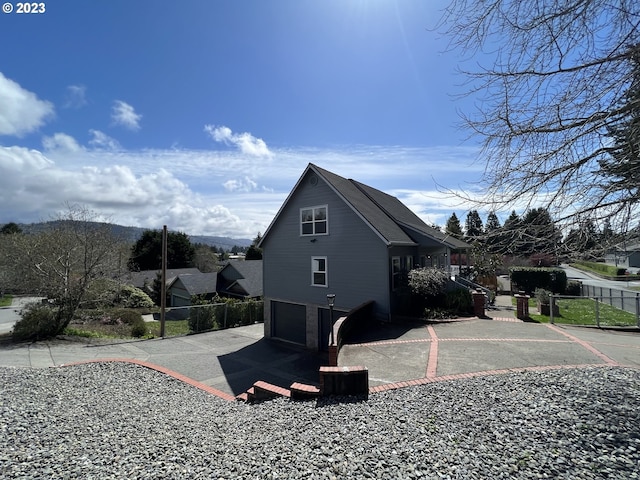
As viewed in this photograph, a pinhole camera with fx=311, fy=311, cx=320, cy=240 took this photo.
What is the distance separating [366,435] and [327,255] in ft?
34.9

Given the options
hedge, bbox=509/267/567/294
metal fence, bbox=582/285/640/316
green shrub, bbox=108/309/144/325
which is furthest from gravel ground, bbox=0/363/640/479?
hedge, bbox=509/267/567/294

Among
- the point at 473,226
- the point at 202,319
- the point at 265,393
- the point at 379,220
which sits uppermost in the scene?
the point at 379,220

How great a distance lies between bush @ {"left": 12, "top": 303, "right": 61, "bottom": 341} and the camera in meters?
13.1

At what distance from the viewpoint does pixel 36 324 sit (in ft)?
43.1

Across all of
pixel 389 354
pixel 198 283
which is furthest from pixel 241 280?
pixel 389 354

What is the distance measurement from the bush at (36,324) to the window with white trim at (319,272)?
1154 cm

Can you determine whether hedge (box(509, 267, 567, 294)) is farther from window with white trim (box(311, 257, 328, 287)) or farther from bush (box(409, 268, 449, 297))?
window with white trim (box(311, 257, 328, 287))

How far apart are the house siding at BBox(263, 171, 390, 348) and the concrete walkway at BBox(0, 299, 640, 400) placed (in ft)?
6.65

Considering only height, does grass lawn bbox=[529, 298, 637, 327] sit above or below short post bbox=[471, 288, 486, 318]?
below

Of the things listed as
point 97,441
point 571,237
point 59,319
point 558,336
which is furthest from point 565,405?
point 59,319

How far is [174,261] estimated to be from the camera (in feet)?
172

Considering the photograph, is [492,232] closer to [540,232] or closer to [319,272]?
[540,232]

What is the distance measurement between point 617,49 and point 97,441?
851 cm

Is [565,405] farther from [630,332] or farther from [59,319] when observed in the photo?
[59,319]
